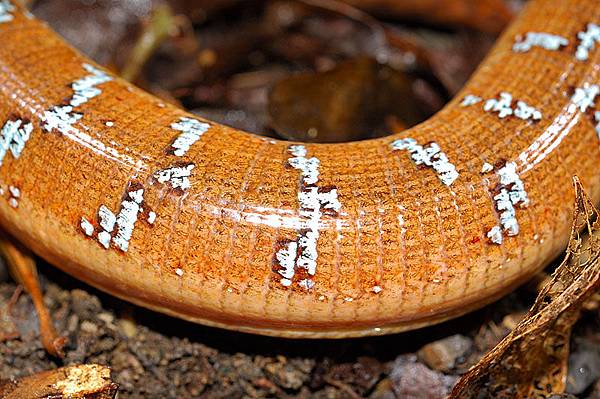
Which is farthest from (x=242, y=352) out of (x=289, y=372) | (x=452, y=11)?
(x=452, y=11)

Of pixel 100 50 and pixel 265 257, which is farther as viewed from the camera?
pixel 100 50

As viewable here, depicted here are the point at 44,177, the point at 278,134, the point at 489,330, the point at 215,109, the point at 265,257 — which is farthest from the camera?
the point at 215,109

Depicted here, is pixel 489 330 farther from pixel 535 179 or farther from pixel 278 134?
pixel 278 134

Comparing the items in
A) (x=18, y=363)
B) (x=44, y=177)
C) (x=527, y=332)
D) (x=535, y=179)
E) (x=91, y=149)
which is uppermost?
(x=535, y=179)

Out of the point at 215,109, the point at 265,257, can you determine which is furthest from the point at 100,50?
the point at 265,257

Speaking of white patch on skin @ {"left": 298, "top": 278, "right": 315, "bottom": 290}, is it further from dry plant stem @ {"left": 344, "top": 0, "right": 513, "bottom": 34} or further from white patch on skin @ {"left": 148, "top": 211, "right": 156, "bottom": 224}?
dry plant stem @ {"left": 344, "top": 0, "right": 513, "bottom": 34}

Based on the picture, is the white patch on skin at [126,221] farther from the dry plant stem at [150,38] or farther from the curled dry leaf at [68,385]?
the dry plant stem at [150,38]

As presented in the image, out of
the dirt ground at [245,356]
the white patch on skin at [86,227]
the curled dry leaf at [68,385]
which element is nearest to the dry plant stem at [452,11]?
the dirt ground at [245,356]
